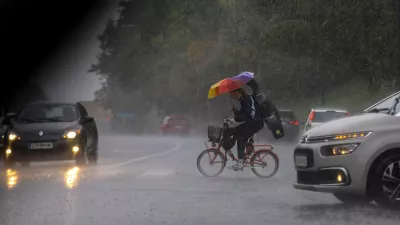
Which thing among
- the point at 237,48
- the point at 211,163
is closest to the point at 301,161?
the point at 211,163

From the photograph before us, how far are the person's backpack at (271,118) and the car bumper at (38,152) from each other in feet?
17.7

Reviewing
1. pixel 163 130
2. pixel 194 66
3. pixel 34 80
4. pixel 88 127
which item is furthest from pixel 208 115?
pixel 34 80

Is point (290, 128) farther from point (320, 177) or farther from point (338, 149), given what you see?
point (338, 149)

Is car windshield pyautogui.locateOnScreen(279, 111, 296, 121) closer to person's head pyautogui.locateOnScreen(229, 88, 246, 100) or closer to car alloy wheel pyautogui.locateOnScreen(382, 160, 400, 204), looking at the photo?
person's head pyautogui.locateOnScreen(229, 88, 246, 100)

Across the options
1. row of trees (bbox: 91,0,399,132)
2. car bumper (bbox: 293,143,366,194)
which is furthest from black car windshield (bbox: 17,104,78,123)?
row of trees (bbox: 91,0,399,132)

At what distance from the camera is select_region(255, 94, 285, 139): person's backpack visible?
1594 cm

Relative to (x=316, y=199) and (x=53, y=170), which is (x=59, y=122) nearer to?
(x=53, y=170)

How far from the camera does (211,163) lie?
16.8 meters

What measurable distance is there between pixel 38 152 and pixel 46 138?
375mm

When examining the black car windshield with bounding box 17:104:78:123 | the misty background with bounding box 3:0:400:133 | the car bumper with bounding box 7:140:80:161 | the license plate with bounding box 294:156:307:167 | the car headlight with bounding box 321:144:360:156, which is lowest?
the license plate with bounding box 294:156:307:167

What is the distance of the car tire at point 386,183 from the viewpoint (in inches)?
385

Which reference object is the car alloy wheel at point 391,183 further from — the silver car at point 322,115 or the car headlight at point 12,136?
the silver car at point 322,115

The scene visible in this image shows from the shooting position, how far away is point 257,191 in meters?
13.2

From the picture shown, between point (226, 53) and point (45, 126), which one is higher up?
point (226, 53)
